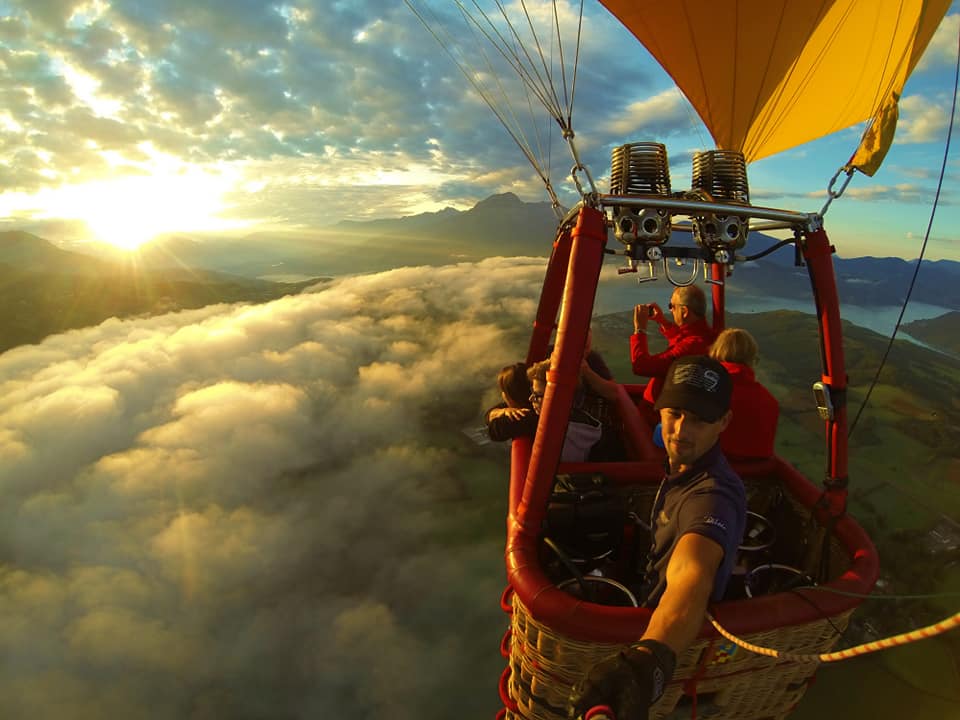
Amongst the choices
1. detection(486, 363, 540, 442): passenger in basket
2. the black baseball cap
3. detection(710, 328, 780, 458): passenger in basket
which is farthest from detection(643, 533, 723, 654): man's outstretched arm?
detection(486, 363, 540, 442): passenger in basket

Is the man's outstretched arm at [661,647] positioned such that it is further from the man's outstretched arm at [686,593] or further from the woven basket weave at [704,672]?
the woven basket weave at [704,672]

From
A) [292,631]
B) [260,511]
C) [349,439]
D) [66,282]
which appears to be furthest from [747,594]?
[66,282]

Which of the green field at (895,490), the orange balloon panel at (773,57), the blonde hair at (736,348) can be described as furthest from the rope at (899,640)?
the orange balloon panel at (773,57)

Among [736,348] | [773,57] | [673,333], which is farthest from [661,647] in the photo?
[773,57]

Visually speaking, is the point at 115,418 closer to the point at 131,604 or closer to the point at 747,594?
the point at 131,604

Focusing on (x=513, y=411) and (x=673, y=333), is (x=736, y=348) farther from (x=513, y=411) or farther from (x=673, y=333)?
(x=513, y=411)

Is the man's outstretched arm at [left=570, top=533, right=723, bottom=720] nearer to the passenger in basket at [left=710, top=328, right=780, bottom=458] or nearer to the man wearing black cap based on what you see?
the man wearing black cap

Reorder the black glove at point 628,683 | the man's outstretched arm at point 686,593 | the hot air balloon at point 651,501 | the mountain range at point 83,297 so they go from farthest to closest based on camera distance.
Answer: the mountain range at point 83,297
the hot air balloon at point 651,501
the man's outstretched arm at point 686,593
the black glove at point 628,683
